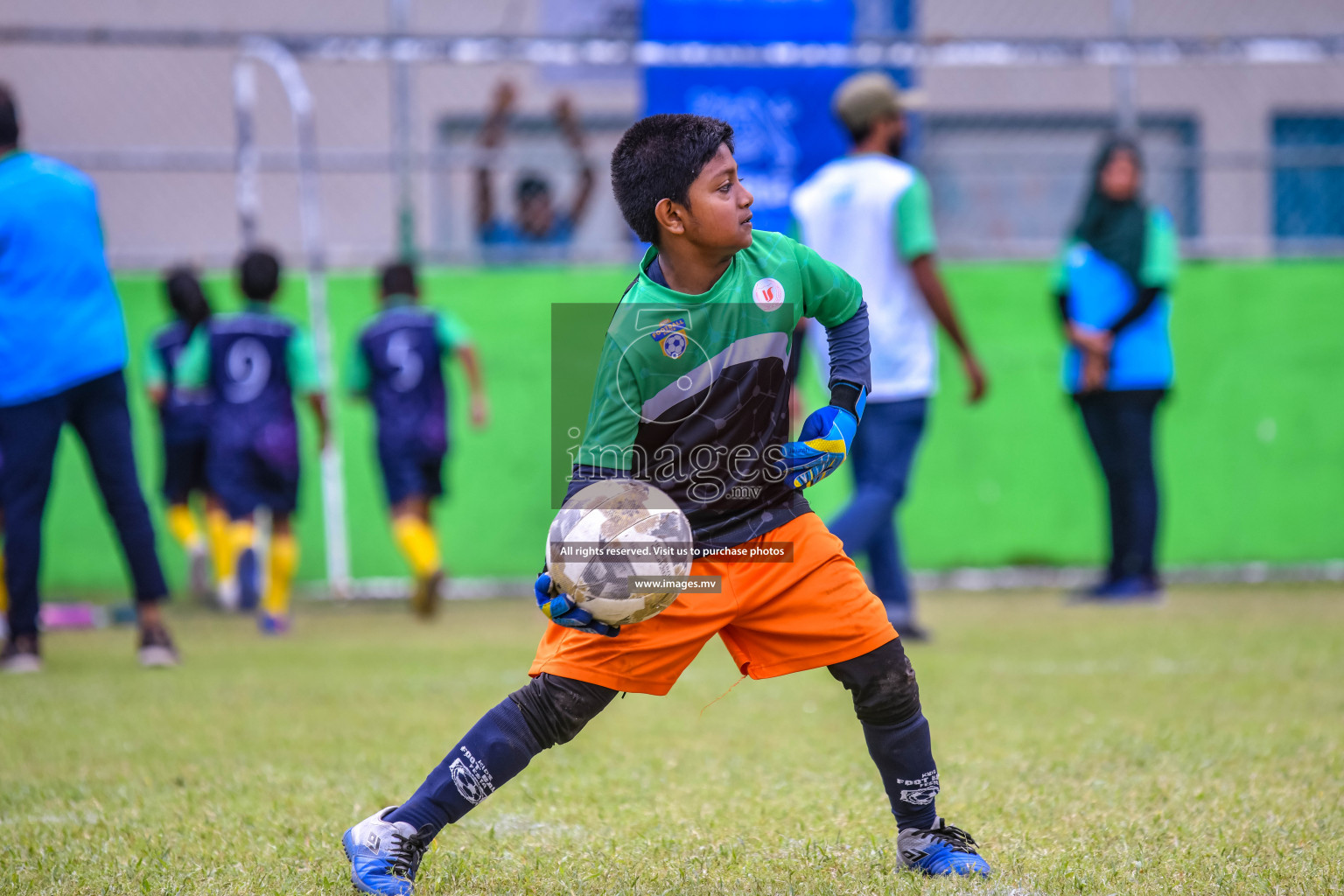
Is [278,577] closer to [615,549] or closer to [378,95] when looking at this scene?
[615,549]

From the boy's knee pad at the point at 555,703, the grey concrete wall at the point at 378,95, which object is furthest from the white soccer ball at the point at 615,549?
the grey concrete wall at the point at 378,95

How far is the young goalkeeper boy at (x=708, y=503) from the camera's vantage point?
2.55 meters

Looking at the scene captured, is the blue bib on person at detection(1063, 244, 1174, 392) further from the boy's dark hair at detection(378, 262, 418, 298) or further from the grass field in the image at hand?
the boy's dark hair at detection(378, 262, 418, 298)

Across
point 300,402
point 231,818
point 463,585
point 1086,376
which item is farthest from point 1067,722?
point 300,402

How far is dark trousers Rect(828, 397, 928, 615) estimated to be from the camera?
556 cm

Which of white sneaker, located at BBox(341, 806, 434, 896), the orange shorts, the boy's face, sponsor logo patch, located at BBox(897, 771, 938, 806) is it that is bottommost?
white sneaker, located at BBox(341, 806, 434, 896)

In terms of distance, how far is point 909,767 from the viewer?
8.68ft

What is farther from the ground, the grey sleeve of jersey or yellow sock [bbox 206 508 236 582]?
the grey sleeve of jersey

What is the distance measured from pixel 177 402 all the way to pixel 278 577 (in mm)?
1682

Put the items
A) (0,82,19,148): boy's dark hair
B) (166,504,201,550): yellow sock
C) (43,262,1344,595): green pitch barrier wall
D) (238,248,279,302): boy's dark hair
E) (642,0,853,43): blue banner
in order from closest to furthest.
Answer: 1. (0,82,19,148): boy's dark hair
2. (238,248,279,302): boy's dark hair
3. (642,0,853,43): blue banner
4. (166,504,201,550): yellow sock
5. (43,262,1344,595): green pitch barrier wall

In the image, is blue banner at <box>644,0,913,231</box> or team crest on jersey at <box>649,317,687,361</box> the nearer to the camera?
team crest on jersey at <box>649,317,687,361</box>

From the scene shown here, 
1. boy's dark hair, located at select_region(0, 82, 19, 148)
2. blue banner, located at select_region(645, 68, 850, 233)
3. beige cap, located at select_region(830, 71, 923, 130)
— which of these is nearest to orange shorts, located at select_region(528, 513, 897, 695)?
beige cap, located at select_region(830, 71, 923, 130)

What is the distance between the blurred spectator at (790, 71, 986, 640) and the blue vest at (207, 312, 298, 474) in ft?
9.70

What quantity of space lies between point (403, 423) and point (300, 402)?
1.63 metres
